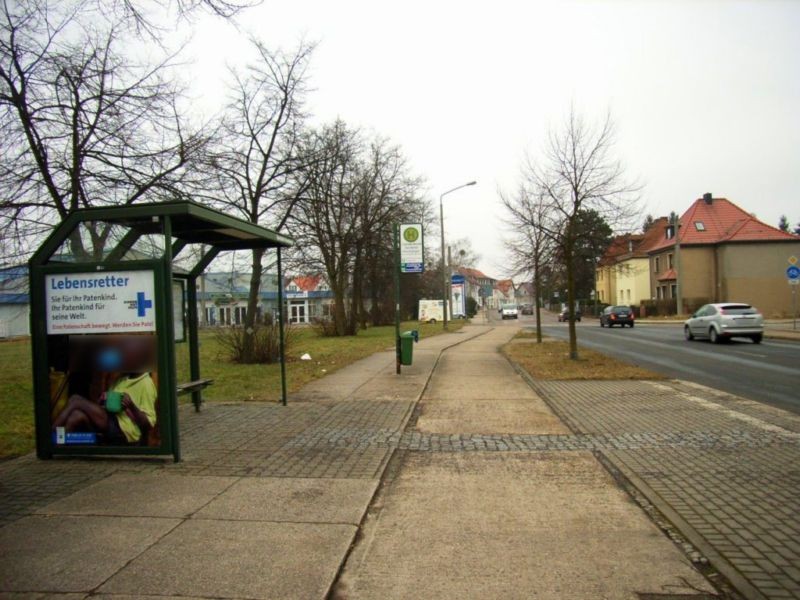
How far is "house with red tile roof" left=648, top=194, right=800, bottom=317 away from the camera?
49.0 m

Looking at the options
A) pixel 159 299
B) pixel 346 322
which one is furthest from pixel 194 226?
pixel 346 322

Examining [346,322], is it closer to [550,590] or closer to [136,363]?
[136,363]

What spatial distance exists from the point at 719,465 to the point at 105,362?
6.13 metres

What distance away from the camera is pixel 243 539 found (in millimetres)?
4121

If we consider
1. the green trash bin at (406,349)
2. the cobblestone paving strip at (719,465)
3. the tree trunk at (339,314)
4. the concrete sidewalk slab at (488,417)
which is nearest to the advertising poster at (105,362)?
the concrete sidewalk slab at (488,417)

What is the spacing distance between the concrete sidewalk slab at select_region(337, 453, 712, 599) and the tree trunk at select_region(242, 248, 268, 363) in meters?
12.3

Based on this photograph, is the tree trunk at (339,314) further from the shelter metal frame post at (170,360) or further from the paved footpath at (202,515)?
the shelter metal frame post at (170,360)

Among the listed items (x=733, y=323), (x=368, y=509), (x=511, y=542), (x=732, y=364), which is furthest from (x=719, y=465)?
(x=733, y=323)

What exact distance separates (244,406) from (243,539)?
237 inches

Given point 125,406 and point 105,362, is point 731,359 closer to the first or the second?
point 125,406

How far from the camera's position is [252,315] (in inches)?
711

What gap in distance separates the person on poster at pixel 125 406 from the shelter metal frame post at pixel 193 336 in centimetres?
263

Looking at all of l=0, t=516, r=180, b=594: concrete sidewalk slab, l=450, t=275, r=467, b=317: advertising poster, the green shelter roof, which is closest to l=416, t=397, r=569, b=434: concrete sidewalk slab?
the green shelter roof

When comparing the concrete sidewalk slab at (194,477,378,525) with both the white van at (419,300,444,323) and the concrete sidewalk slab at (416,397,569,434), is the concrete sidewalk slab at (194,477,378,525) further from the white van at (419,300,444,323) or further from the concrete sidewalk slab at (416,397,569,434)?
the white van at (419,300,444,323)
